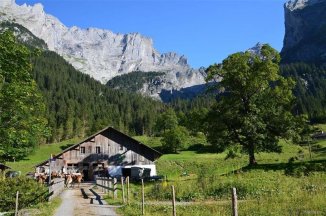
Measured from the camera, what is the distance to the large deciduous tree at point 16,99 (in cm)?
2341

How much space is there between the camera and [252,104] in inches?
1711

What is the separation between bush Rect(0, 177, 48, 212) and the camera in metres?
23.7

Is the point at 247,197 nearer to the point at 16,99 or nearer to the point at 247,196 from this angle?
the point at 247,196

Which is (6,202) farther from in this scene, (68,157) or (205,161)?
(205,161)

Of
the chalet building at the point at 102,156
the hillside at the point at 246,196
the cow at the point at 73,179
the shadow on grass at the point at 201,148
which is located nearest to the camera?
the hillside at the point at 246,196

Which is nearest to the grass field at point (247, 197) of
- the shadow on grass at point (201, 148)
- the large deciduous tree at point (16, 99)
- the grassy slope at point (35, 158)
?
the large deciduous tree at point (16, 99)

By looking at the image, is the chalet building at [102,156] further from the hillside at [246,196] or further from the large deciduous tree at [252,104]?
the hillside at [246,196]

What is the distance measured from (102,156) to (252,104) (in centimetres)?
3072

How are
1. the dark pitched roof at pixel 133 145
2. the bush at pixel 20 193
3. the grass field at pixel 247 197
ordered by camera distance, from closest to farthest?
the grass field at pixel 247 197
the bush at pixel 20 193
the dark pitched roof at pixel 133 145

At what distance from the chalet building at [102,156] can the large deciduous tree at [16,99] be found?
1546 inches

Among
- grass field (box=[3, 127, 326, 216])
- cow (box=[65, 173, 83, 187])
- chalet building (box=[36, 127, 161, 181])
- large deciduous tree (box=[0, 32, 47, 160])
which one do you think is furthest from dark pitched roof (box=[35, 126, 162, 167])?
large deciduous tree (box=[0, 32, 47, 160])

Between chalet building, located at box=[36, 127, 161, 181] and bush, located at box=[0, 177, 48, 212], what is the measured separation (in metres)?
36.4

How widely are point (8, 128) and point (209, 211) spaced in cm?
1322

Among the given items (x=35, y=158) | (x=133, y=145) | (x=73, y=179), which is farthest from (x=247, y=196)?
(x=35, y=158)
